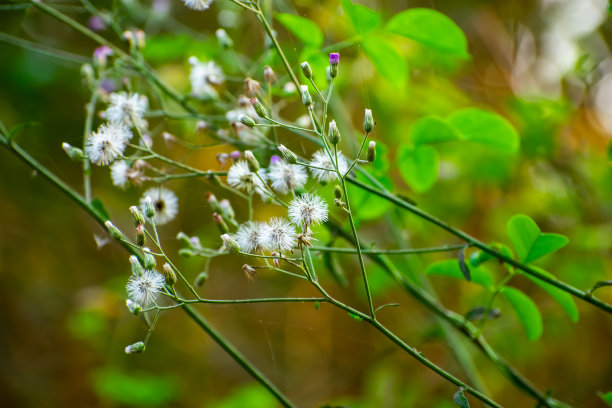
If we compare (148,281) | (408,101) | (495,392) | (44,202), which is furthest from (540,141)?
(44,202)

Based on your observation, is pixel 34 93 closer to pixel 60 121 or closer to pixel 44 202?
pixel 60 121

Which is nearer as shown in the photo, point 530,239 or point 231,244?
point 231,244

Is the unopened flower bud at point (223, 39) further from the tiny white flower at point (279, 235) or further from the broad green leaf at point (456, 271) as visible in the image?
the broad green leaf at point (456, 271)

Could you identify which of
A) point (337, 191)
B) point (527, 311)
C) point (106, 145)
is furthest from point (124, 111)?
point (527, 311)

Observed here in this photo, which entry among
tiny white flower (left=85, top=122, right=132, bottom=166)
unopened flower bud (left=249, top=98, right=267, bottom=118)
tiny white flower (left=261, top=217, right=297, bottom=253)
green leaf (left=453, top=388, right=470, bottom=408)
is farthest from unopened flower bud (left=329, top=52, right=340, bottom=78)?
green leaf (left=453, top=388, right=470, bottom=408)

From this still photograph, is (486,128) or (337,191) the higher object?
(486,128)

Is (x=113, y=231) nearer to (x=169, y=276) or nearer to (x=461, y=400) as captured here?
(x=169, y=276)

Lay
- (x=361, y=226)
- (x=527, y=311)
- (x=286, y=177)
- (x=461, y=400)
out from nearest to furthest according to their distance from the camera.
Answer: (x=461, y=400), (x=286, y=177), (x=527, y=311), (x=361, y=226)
